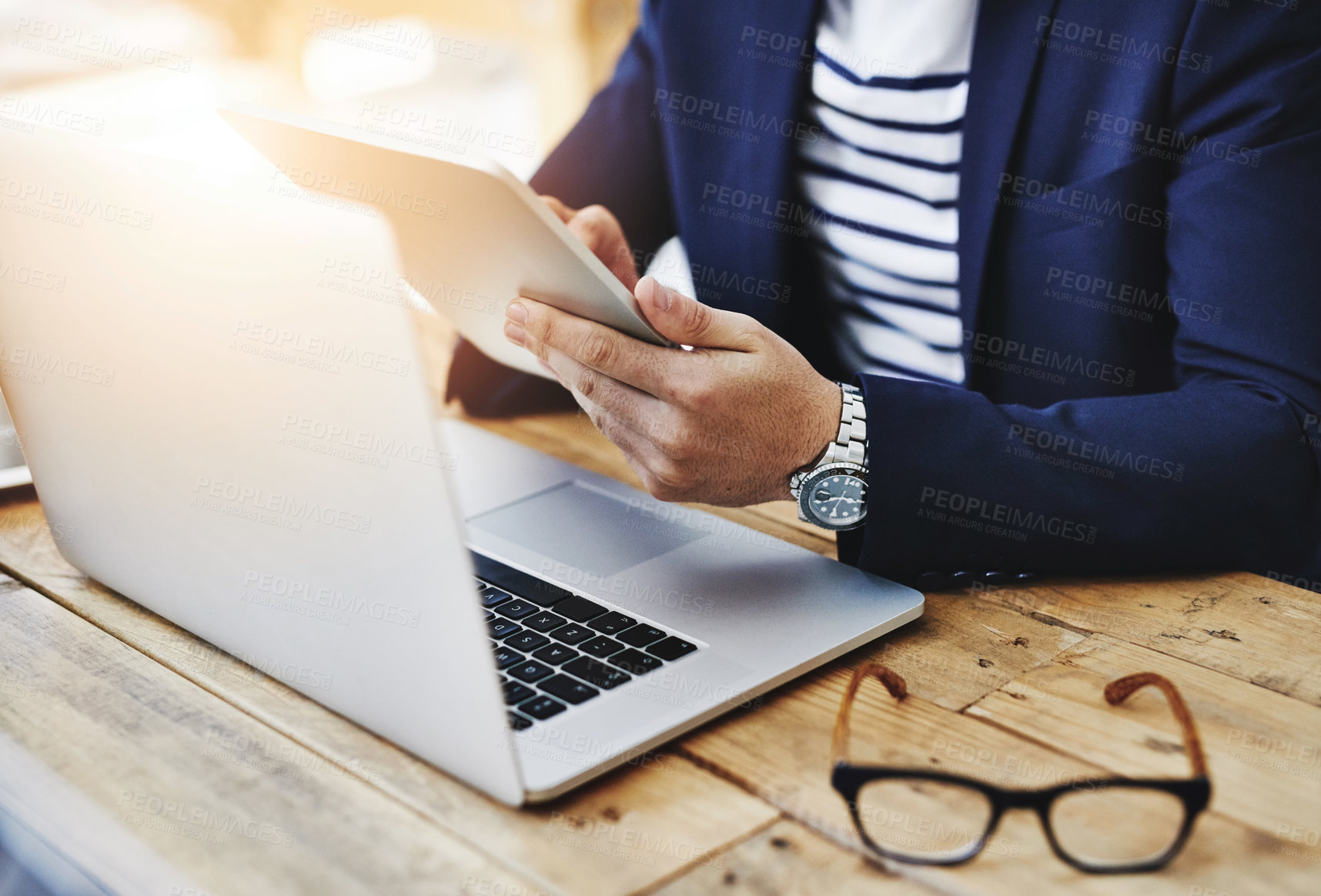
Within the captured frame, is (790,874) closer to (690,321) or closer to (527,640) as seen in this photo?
(527,640)

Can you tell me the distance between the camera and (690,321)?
0.70 meters

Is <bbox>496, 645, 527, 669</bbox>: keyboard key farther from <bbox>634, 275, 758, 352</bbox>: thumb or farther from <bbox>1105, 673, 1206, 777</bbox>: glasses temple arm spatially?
<bbox>1105, 673, 1206, 777</bbox>: glasses temple arm

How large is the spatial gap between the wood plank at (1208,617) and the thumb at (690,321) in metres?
0.25

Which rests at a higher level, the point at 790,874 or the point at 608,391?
the point at 608,391

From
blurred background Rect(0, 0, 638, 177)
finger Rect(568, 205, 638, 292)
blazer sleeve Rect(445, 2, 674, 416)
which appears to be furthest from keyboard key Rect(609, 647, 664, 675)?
blurred background Rect(0, 0, 638, 177)

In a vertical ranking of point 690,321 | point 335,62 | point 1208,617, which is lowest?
point 1208,617

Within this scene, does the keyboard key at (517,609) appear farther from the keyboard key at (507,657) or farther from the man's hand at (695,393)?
the man's hand at (695,393)

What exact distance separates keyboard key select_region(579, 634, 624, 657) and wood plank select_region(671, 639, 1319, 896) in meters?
0.08

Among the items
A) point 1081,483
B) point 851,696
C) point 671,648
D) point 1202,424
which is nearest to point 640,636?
point 671,648

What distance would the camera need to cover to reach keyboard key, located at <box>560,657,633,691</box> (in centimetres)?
59

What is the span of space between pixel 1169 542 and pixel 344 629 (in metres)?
0.58

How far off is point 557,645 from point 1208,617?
447 mm

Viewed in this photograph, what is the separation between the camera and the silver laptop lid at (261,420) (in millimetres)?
443

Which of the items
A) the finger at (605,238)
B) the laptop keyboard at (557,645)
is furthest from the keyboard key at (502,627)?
the finger at (605,238)
